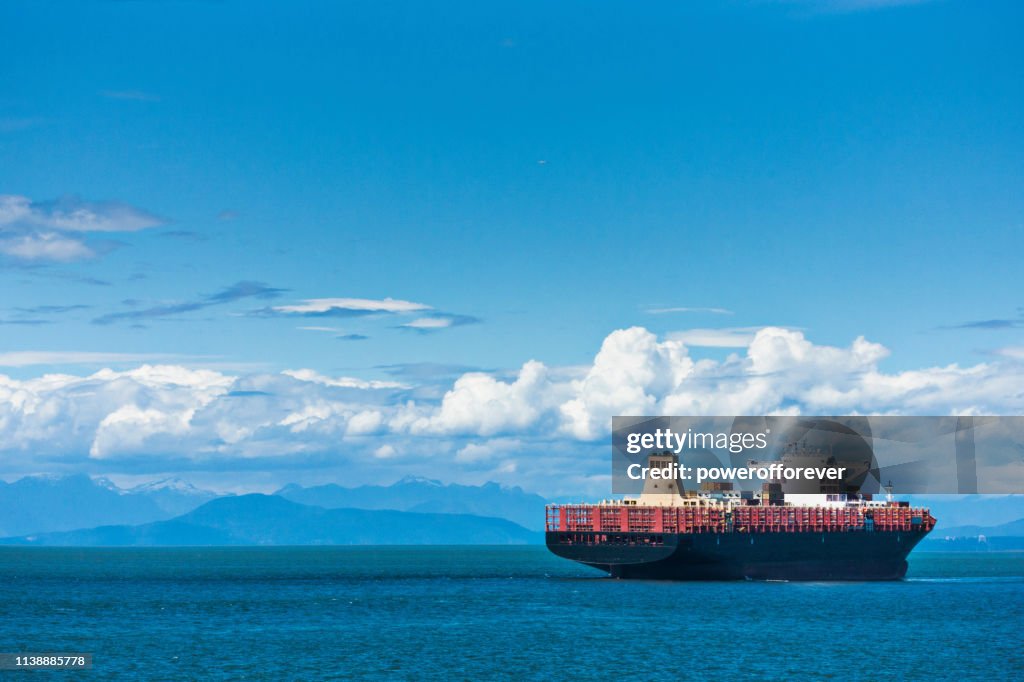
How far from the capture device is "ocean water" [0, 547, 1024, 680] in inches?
2704

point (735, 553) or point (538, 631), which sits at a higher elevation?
point (735, 553)

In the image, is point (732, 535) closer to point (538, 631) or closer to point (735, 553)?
point (735, 553)

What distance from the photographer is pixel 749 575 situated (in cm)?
12712

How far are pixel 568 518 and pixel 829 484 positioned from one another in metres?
36.5

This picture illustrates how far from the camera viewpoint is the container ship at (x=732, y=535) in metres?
121

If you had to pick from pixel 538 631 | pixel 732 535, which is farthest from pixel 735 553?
pixel 538 631

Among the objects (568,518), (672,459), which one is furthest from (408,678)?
(672,459)

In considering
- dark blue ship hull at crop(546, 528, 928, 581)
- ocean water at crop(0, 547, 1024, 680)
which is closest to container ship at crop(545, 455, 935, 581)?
dark blue ship hull at crop(546, 528, 928, 581)

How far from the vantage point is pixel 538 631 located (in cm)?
8481

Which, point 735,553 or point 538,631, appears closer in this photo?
point 538,631

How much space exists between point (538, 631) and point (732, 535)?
42894mm

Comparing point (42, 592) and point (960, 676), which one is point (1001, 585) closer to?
point (960, 676)

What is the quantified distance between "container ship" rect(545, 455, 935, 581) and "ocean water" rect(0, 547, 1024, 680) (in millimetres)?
3001

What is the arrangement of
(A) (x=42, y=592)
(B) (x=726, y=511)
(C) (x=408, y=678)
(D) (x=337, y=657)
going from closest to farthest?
1. (C) (x=408, y=678)
2. (D) (x=337, y=657)
3. (B) (x=726, y=511)
4. (A) (x=42, y=592)
